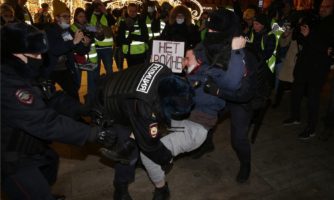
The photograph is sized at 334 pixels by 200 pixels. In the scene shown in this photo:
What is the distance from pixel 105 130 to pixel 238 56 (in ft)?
4.80

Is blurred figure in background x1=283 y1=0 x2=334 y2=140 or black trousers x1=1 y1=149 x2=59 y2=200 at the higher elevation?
blurred figure in background x1=283 y1=0 x2=334 y2=140

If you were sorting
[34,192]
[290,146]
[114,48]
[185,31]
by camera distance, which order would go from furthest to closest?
1. [114,48]
2. [185,31]
3. [290,146]
4. [34,192]

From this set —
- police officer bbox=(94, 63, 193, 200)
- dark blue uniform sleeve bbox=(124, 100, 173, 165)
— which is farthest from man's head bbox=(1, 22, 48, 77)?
dark blue uniform sleeve bbox=(124, 100, 173, 165)

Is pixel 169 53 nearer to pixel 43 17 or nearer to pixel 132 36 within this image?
pixel 132 36

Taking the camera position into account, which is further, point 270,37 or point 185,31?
point 185,31

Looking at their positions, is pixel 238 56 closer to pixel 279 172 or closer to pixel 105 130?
pixel 105 130

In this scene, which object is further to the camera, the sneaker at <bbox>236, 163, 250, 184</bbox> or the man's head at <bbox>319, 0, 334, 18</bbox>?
the man's head at <bbox>319, 0, 334, 18</bbox>

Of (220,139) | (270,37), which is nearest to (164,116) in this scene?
(220,139)

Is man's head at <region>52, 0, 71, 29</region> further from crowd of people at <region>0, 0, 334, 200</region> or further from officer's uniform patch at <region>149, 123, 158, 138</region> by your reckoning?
officer's uniform patch at <region>149, 123, 158, 138</region>

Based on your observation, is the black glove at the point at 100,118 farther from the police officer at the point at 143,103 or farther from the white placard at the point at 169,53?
the white placard at the point at 169,53

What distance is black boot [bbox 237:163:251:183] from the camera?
3.94m

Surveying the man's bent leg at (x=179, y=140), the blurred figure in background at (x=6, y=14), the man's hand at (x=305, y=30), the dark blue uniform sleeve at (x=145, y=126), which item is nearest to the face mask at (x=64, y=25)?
the blurred figure in background at (x=6, y=14)

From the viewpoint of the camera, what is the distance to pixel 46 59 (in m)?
4.43

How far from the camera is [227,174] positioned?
164 inches
